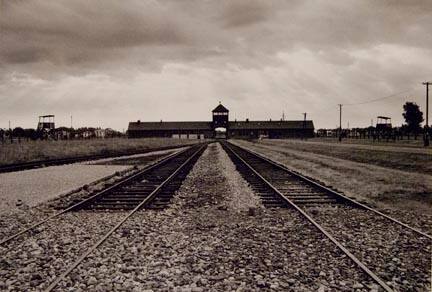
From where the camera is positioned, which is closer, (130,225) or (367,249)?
(367,249)

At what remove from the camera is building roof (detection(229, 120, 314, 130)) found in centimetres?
12162

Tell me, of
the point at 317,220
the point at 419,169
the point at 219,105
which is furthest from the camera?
the point at 219,105

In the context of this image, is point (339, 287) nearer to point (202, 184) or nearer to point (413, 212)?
point (413, 212)

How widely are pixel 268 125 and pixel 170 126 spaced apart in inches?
1260

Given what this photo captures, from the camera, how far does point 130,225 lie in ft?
23.6

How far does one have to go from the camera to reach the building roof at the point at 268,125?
121625mm

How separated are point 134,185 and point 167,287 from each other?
8887mm

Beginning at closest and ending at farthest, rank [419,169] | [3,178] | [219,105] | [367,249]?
Result: [367,249], [3,178], [419,169], [219,105]

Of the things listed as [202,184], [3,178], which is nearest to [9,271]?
[202,184]

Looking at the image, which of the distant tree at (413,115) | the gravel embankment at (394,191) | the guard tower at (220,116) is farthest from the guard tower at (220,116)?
the gravel embankment at (394,191)

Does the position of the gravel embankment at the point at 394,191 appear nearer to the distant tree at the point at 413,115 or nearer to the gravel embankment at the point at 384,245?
the gravel embankment at the point at 384,245

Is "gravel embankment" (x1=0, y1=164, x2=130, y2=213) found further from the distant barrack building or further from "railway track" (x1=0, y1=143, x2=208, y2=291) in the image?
the distant barrack building

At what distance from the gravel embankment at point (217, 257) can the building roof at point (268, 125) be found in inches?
4566

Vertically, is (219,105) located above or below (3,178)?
above
